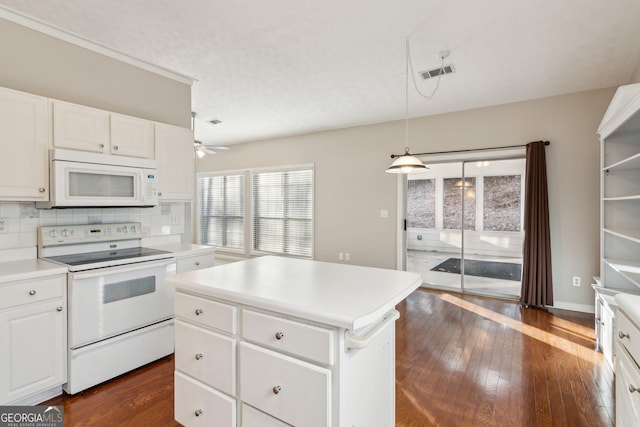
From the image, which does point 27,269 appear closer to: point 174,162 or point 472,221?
point 174,162

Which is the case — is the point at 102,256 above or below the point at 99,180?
below

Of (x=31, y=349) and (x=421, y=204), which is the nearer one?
(x=31, y=349)

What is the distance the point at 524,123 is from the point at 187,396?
475 centimetres

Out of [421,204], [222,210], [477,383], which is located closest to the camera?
[477,383]

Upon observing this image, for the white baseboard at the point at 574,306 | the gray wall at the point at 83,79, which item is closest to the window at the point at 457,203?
the white baseboard at the point at 574,306

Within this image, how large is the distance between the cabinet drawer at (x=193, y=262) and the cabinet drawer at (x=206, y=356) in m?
1.22

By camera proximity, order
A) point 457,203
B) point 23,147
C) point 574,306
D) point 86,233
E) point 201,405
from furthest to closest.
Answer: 1. point 457,203
2. point 574,306
3. point 86,233
4. point 23,147
5. point 201,405

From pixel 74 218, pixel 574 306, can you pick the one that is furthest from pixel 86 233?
pixel 574 306

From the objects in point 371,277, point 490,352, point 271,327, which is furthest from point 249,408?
point 490,352

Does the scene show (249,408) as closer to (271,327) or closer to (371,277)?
(271,327)

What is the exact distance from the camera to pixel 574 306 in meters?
3.87

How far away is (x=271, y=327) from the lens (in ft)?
4.37

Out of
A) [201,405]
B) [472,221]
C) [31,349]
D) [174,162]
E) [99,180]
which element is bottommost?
[201,405]

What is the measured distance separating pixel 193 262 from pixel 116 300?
0.71 m
